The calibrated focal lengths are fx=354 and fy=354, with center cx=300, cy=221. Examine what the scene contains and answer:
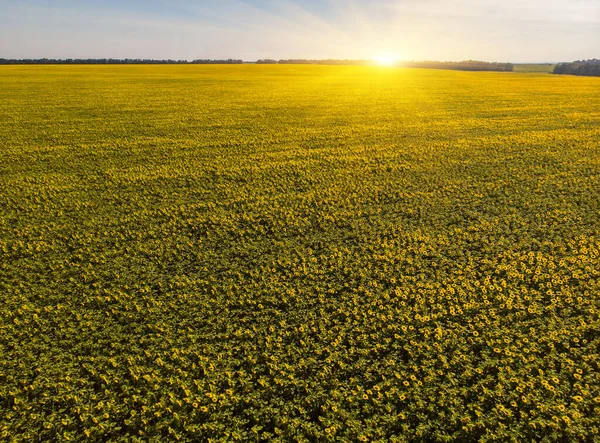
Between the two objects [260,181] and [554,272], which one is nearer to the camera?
[554,272]

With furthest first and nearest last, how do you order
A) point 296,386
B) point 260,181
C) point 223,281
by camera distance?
point 260,181
point 223,281
point 296,386

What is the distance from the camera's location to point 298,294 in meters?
7.85

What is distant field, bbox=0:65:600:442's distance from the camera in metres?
5.43

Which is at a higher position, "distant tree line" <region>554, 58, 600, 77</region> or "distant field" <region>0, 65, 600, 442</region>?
"distant tree line" <region>554, 58, 600, 77</region>

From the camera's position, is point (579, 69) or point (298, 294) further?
point (579, 69)

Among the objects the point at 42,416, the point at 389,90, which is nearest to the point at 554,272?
the point at 42,416

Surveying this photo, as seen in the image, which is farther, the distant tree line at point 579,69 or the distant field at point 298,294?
the distant tree line at point 579,69

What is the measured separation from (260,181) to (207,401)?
9457mm

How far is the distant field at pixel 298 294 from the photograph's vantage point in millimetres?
5426

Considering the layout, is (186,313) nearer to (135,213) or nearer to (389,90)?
(135,213)

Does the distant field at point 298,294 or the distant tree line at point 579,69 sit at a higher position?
the distant tree line at point 579,69

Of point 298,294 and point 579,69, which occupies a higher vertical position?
point 579,69

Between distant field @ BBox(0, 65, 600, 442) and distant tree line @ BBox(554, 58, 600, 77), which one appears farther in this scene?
distant tree line @ BBox(554, 58, 600, 77)

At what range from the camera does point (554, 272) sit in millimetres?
8500
